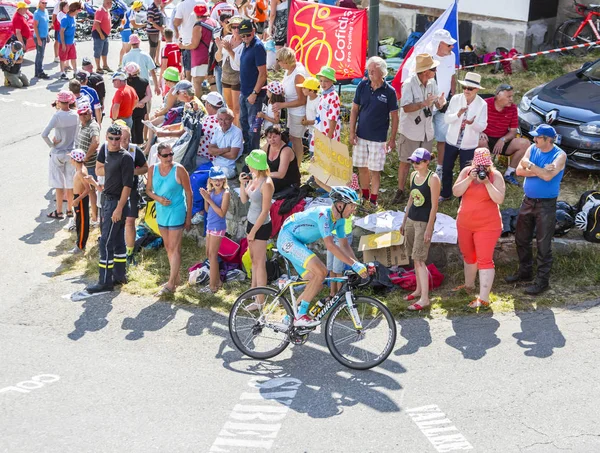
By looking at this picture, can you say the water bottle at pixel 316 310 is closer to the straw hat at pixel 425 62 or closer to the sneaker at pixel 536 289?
the sneaker at pixel 536 289

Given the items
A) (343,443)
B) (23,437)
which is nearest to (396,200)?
(343,443)

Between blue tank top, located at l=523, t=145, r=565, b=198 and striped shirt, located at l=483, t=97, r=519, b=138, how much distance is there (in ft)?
6.06

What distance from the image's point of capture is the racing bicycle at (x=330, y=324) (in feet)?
27.8

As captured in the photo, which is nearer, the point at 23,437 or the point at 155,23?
the point at 23,437

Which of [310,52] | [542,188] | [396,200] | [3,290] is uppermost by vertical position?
[310,52]

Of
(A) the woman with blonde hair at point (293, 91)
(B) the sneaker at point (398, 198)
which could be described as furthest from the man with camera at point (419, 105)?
(A) the woman with blonde hair at point (293, 91)

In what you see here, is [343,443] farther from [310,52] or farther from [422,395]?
[310,52]

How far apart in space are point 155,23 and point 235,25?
6637mm

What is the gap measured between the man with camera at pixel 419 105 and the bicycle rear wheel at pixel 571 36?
6667 mm

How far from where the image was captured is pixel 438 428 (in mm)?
7352

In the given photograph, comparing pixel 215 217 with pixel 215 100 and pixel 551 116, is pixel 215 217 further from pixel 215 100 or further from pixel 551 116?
pixel 551 116

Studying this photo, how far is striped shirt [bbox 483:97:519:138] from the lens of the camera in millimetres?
11484

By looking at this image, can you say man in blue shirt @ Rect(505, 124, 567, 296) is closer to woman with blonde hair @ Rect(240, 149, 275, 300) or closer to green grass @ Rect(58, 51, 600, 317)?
green grass @ Rect(58, 51, 600, 317)

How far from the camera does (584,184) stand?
38.1 feet
